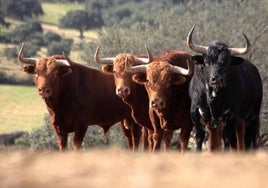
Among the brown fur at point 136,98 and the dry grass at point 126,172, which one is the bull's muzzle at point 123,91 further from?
the dry grass at point 126,172

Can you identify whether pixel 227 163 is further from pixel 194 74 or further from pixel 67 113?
pixel 67 113

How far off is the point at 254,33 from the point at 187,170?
23.9 metres

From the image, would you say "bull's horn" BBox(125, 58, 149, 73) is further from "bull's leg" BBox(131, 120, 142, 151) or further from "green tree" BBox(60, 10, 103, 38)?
"green tree" BBox(60, 10, 103, 38)

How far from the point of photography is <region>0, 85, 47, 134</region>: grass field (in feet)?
142

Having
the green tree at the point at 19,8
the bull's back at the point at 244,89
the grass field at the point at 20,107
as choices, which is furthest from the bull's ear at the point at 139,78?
the green tree at the point at 19,8

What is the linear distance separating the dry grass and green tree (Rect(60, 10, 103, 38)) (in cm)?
6632

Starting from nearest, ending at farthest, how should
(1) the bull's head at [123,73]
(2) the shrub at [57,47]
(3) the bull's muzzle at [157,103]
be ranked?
1. (3) the bull's muzzle at [157,103]
2. (1) the bull's head at [123,73]
3. (2) the shrub at [57,47]

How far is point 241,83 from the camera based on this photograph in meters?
13.6

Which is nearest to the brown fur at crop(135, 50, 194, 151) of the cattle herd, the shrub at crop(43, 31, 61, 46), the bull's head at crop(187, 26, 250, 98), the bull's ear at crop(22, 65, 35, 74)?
the cattle herd

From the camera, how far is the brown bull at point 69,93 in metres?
15.0

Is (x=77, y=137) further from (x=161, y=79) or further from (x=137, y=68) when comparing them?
(x=161, y=79)

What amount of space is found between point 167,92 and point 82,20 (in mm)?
61385

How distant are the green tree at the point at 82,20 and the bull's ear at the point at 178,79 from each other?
2367 inches

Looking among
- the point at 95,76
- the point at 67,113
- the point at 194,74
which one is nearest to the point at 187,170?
the point at 194,74
